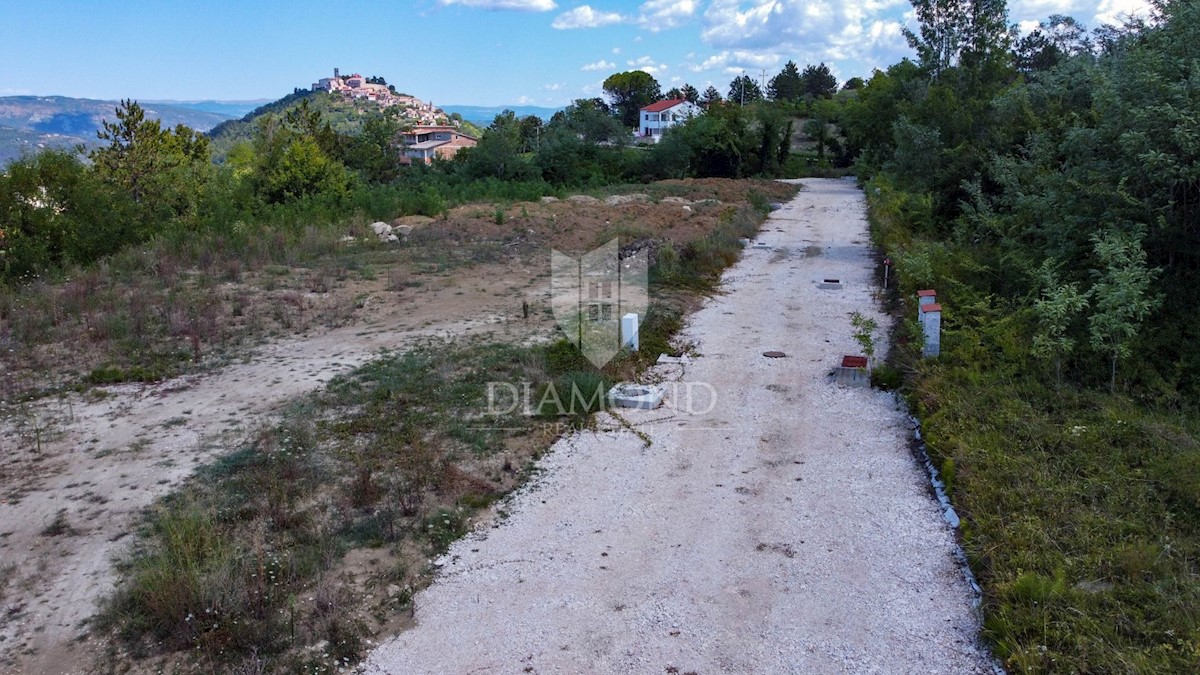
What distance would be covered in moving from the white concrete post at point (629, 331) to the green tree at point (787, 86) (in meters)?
77.5

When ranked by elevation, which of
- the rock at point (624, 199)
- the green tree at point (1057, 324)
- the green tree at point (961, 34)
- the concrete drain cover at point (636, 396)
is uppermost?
the green tree at point (961, 34)

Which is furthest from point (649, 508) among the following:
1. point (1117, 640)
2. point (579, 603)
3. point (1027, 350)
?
point (1027, 350)

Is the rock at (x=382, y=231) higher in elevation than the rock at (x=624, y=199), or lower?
lower

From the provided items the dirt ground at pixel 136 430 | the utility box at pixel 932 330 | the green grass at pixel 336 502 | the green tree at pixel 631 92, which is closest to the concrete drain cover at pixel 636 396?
the green grass at pixel 336 502

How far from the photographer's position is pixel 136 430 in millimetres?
7125

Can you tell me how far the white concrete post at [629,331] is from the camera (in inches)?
353

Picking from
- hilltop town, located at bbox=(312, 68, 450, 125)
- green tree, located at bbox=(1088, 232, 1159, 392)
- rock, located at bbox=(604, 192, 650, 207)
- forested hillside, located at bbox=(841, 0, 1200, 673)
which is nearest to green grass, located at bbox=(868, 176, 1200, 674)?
forested hillside, located at bbox=(841, 0, 1200, 673)

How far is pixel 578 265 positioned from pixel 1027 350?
9.33 metres

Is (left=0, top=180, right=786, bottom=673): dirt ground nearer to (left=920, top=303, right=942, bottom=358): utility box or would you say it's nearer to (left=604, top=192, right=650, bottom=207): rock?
(left=920, top=303, right=942, bottom=358): utility box

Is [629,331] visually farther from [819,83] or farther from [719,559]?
[819,83]

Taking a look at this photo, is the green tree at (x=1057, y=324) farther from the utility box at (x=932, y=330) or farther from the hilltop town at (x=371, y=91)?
the hilltop town at (x=371, y=91)

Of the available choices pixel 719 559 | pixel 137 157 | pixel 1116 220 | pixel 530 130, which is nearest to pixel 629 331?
pixel 719 559

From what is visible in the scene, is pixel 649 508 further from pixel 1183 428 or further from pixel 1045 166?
pixel 1045 166

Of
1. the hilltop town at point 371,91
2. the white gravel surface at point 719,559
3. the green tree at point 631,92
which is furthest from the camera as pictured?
the hilltop town at point 371,91
